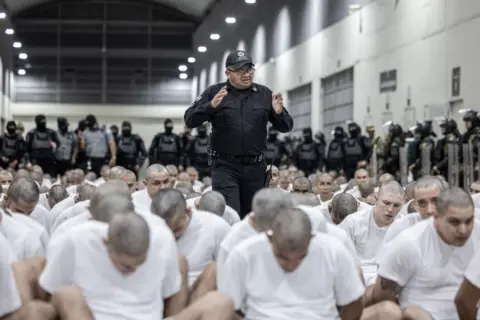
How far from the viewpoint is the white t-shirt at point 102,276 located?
6707 mm

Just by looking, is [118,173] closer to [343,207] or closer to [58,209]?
[58,209]

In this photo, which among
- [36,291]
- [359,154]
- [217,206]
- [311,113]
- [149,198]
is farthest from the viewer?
[311,113]

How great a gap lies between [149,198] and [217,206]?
5.37 feet

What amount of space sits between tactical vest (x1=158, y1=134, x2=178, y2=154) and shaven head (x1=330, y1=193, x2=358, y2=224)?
1764cm

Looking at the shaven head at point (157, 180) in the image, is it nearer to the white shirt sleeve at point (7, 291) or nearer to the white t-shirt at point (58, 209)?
the white t-shirt at point (58, 209)

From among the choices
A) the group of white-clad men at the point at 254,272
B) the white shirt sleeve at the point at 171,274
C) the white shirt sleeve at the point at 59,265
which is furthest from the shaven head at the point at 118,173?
the white shirt sleeve at the point at 59,265

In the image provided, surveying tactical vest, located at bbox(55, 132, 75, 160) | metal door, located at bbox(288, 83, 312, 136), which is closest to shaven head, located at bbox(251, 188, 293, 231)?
tactical vest, located at bbox(55, 132, 75, 160)

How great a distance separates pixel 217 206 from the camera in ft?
33.1

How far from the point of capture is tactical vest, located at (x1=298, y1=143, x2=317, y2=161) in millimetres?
30484

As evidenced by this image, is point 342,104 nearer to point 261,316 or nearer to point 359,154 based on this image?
point 359,154

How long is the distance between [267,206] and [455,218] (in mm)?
1274

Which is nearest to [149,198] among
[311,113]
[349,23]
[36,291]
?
[36,291]

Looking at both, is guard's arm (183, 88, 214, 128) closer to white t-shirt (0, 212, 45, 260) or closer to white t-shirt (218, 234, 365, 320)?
white t-shirt (0, 212, 45, 260)

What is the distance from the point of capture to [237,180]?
1124 centimetres
